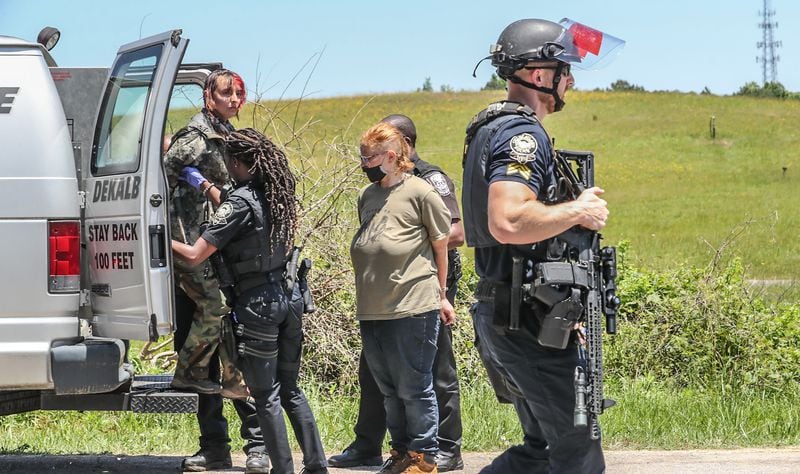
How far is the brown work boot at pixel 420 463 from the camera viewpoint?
5.59 metres

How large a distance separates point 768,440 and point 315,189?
358cm

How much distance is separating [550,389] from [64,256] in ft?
7.81

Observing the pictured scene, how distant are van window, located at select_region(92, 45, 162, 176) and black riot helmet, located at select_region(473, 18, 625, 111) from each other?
1.80 meters

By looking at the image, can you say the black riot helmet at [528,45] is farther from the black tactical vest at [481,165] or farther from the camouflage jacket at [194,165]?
the camouflage jacket at [194,165]

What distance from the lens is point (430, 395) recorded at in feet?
18.4

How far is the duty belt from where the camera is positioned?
4.08m

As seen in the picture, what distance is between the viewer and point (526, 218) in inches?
150

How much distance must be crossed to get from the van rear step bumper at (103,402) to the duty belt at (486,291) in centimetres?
185

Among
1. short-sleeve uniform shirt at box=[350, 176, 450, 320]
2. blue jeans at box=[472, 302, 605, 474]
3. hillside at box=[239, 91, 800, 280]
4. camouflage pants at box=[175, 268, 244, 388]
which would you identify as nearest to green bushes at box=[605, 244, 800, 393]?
short-sleeve uniform shirt at box=[350, 176, 450, 320]

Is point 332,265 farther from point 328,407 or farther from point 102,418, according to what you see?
point 102,418

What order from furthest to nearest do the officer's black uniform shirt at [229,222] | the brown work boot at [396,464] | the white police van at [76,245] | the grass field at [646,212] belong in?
the grass field at [646,212], the brown work boot at [396,464], the officer's black uniform shirt at [229,222], the white police van at [76,245]

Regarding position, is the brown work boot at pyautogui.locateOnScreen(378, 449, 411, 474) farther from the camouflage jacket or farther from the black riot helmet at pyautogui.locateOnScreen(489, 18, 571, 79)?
the black riot helmet at pyautogui.locateOnScreen(489, 18, 571, 79)

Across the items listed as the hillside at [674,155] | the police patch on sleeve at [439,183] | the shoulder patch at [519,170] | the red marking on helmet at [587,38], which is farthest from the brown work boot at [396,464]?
the hillside at [674,155]

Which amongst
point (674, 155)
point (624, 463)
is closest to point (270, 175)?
point (624, 463)
